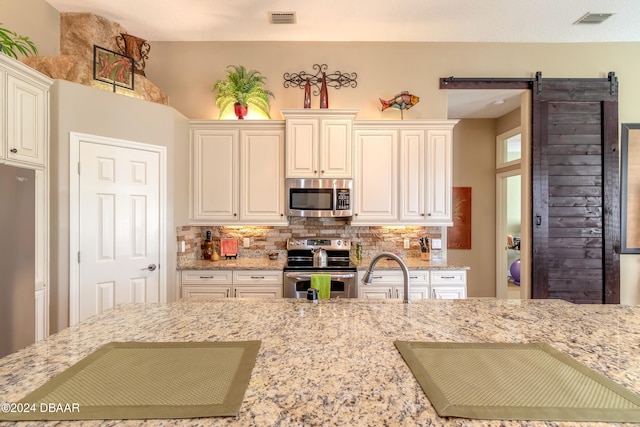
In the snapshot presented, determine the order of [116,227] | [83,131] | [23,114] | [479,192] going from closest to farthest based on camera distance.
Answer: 1. [23,114]
2. [83,131]
3. [116,227]
4. [479,192]

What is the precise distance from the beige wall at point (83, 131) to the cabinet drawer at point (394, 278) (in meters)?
2.14

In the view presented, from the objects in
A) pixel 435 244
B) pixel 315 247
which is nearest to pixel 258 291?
pixel 315 247

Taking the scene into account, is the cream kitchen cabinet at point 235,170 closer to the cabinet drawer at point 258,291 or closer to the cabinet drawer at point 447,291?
the cabinet drawer at point 258,291

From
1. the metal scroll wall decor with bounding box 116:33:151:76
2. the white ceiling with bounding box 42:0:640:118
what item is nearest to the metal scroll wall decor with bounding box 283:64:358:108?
the white ceiling with bounding box 42:0:640:118

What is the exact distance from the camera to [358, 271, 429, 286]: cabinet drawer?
3.38 metres

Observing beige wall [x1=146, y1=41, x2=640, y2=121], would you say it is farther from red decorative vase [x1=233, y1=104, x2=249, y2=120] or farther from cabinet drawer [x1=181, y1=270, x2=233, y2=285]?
cabinet drawer [x1=181, y1=270, x2=233, y2=285]

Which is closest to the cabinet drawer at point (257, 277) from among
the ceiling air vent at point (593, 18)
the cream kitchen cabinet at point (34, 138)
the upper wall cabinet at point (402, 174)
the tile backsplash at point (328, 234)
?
the tile backsplash at point (328, 234)

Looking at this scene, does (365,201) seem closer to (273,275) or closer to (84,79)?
(273,275)

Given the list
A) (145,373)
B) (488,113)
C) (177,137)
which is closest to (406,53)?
(488,113)

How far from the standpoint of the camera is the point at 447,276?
3439mm

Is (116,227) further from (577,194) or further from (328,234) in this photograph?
(577,194)

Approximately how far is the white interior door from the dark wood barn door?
4.26 metres

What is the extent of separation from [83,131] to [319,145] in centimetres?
218

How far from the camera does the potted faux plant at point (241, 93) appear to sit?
3705mm
